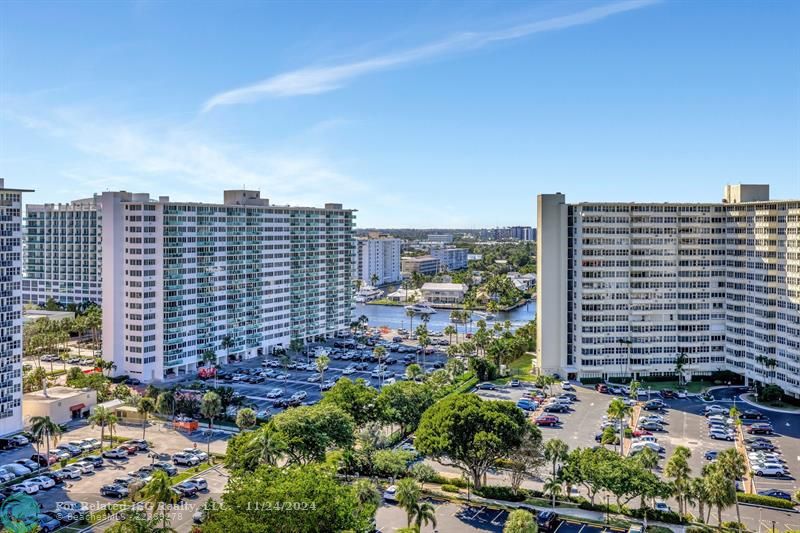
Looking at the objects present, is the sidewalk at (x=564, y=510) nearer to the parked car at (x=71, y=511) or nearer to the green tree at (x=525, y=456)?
the green tree at (x=525, y=456)

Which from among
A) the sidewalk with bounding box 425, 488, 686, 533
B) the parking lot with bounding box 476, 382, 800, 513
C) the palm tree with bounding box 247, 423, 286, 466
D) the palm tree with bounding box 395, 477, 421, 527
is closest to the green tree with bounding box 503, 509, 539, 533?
the palm tree with bounding box 395, 477, 421, 527

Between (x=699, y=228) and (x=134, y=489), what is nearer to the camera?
(x=134, y=489)

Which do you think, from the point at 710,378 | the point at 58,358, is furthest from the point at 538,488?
the point at 58,358

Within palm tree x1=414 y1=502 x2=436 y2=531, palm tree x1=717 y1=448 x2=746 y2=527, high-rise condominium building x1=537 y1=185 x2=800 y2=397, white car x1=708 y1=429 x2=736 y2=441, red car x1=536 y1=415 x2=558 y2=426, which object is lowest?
white car x1=708 y1=429 x2=736 y2=441

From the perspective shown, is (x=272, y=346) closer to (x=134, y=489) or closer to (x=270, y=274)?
(x=270, y=274)

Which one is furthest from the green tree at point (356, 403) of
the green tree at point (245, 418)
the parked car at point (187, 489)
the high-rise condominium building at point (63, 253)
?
the high-rise condominium building at point (63, 253)

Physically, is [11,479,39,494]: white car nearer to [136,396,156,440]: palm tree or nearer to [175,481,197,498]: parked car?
[175,481,197,498]: parked car

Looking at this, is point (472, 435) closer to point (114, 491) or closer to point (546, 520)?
point (546, 520)
